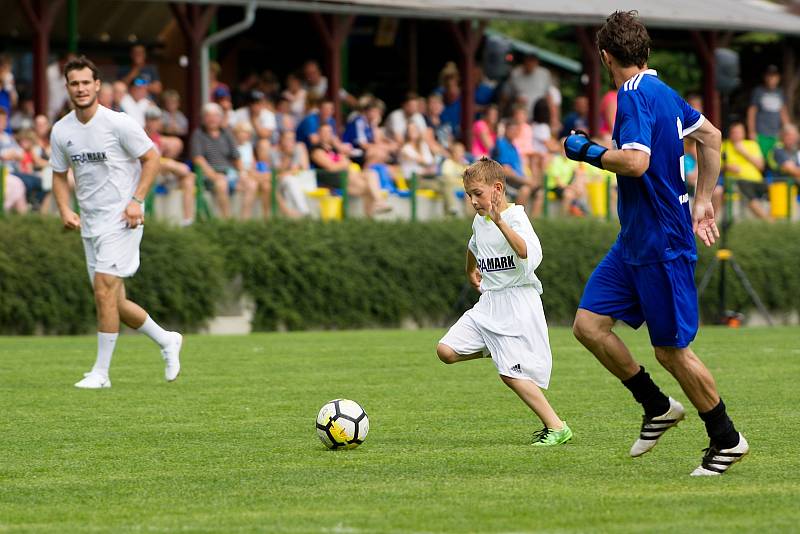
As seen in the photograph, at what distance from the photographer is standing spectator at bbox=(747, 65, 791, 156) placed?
27.0 meters

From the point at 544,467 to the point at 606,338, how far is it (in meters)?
0.69

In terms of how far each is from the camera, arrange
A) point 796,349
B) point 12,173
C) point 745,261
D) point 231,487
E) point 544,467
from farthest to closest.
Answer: point 745,261, point 12,173, point 796,349, point 544,467, point 231,487

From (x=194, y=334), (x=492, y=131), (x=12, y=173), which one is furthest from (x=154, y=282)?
(x=492, y=131)

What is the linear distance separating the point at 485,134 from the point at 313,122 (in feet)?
10.2

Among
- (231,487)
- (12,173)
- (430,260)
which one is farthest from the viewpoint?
(430,260)

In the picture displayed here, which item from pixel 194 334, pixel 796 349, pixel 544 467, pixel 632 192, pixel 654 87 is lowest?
pixel 194 334

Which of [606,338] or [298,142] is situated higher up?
[606,338]

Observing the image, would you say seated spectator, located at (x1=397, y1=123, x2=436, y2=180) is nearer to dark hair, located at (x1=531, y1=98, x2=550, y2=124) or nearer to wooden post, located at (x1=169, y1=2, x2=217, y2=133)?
dark hair, located at (x1=531, y1=98, x2=550, y2=124)

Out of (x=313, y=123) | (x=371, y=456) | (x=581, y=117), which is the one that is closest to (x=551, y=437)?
(x=371, y=456)

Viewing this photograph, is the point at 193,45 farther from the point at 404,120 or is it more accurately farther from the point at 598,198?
the point at 598,198

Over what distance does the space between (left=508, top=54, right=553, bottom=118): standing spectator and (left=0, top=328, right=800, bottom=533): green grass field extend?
1223cm

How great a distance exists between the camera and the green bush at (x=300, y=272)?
62.0 ft

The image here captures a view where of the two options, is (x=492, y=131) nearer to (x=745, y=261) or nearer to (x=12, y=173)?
(x=745, y=261)

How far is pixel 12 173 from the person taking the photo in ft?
61.9
